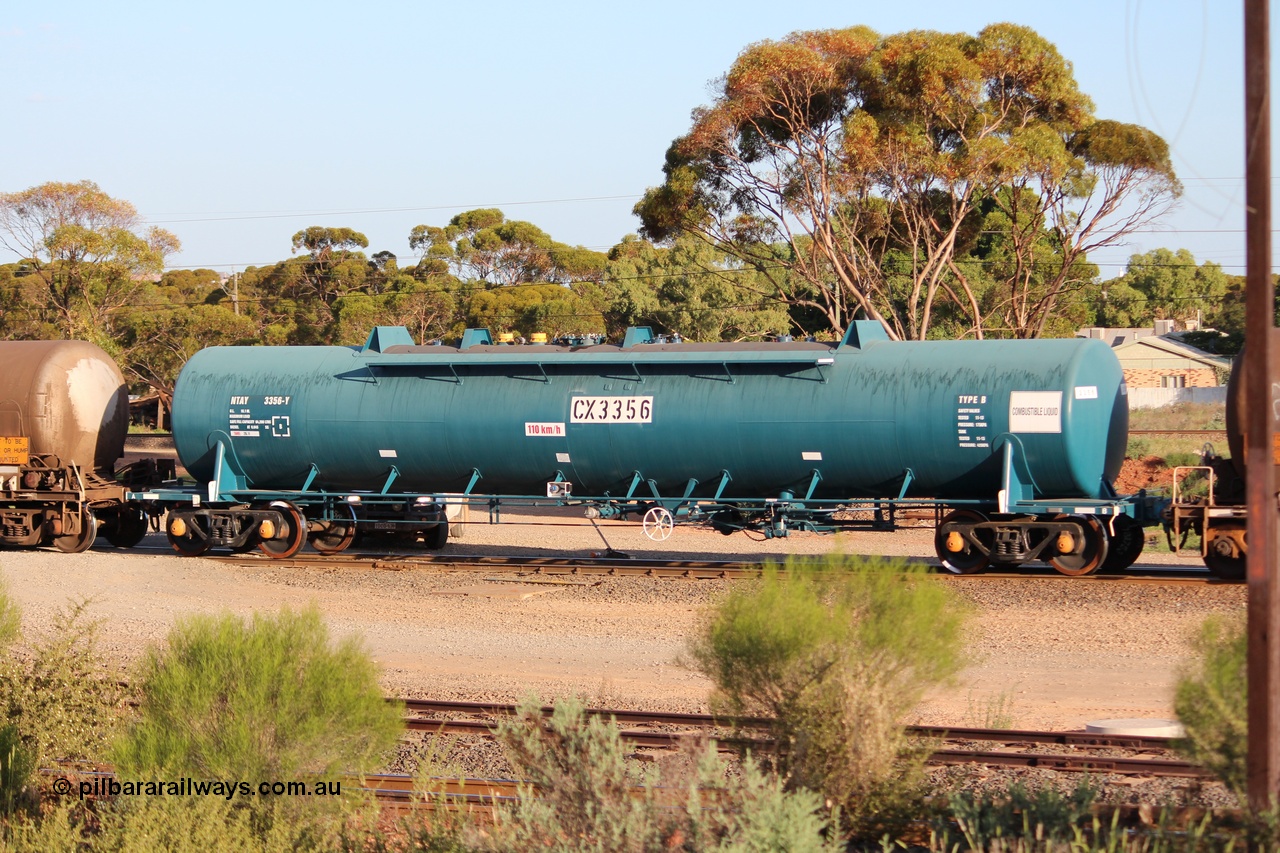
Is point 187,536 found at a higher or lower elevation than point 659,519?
lower

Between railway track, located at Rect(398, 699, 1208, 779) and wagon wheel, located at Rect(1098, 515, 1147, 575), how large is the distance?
28.6ft

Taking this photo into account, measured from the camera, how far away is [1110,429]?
717 inches

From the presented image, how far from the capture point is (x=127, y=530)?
931 inches

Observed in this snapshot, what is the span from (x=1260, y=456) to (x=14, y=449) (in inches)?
830

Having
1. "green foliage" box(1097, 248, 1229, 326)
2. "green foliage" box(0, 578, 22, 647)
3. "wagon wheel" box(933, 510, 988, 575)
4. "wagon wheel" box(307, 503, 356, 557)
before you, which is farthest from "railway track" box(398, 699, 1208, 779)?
"green foliage" box(1097, 248, 1229, 326)

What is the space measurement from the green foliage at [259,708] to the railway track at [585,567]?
963cm

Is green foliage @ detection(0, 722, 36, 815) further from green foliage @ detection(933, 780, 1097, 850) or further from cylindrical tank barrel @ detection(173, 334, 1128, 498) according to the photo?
cylindrical tank barrel @ detection(173, 334, 1128, 498)

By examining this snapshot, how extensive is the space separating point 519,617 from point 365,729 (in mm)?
8042

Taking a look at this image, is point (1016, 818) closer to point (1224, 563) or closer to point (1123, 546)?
point (1224, 563)

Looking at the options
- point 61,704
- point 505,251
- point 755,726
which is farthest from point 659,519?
point 505,251

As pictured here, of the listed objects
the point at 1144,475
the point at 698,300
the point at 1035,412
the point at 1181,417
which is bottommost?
the point at 1144,475

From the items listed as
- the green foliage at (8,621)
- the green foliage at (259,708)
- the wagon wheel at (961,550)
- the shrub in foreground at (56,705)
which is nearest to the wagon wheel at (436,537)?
the wagon wheel at (961,550)

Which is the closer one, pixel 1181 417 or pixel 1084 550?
pixel 1084 550

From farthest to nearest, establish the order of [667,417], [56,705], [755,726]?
[667,417]
[56,705]
[755,726]
